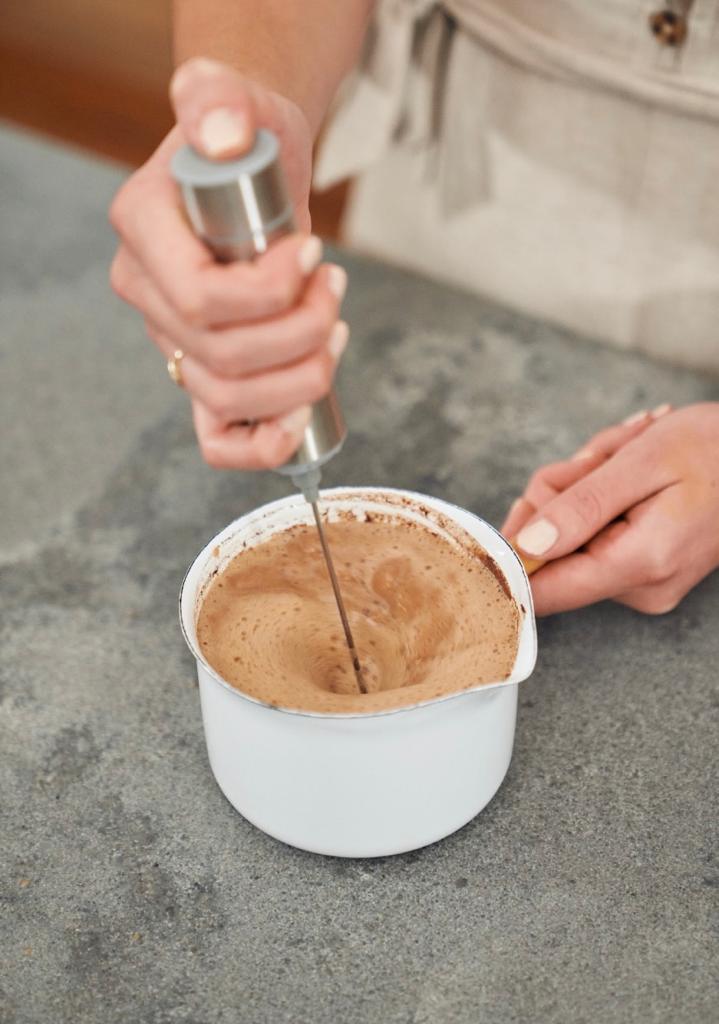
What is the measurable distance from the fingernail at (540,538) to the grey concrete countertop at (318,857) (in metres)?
0.09

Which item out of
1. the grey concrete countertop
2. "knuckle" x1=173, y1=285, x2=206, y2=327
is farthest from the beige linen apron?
"knuckle" x1=173, y1=285, x2=206, y2=327

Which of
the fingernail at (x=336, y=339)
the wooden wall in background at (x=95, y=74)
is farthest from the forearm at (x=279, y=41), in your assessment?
the wooden wall in background at (x=95, y=74)

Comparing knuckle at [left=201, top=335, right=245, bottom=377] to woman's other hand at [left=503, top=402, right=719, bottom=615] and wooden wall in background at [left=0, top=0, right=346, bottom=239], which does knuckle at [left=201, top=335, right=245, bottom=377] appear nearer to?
woman's other hand at [left=503, top=402, right=719, bottom=615]

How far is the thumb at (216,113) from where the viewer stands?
552 mm

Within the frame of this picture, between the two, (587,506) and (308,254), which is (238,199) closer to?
(308,254)

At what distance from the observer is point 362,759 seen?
0.67m

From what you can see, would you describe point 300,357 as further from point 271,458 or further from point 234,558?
point 234,558

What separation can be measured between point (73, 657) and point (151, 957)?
11.1 inches

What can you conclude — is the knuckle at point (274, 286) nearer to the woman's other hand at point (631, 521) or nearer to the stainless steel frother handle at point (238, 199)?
the stainless steel frother handle at point (238, 199)

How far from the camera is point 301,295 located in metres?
0.62

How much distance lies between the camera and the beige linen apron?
43.9 inches

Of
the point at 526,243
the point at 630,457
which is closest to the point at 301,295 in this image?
the point at 630,457

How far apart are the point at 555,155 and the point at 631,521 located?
53 cm

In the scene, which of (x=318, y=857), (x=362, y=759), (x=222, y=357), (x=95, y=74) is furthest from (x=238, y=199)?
(x=95, y=74)
